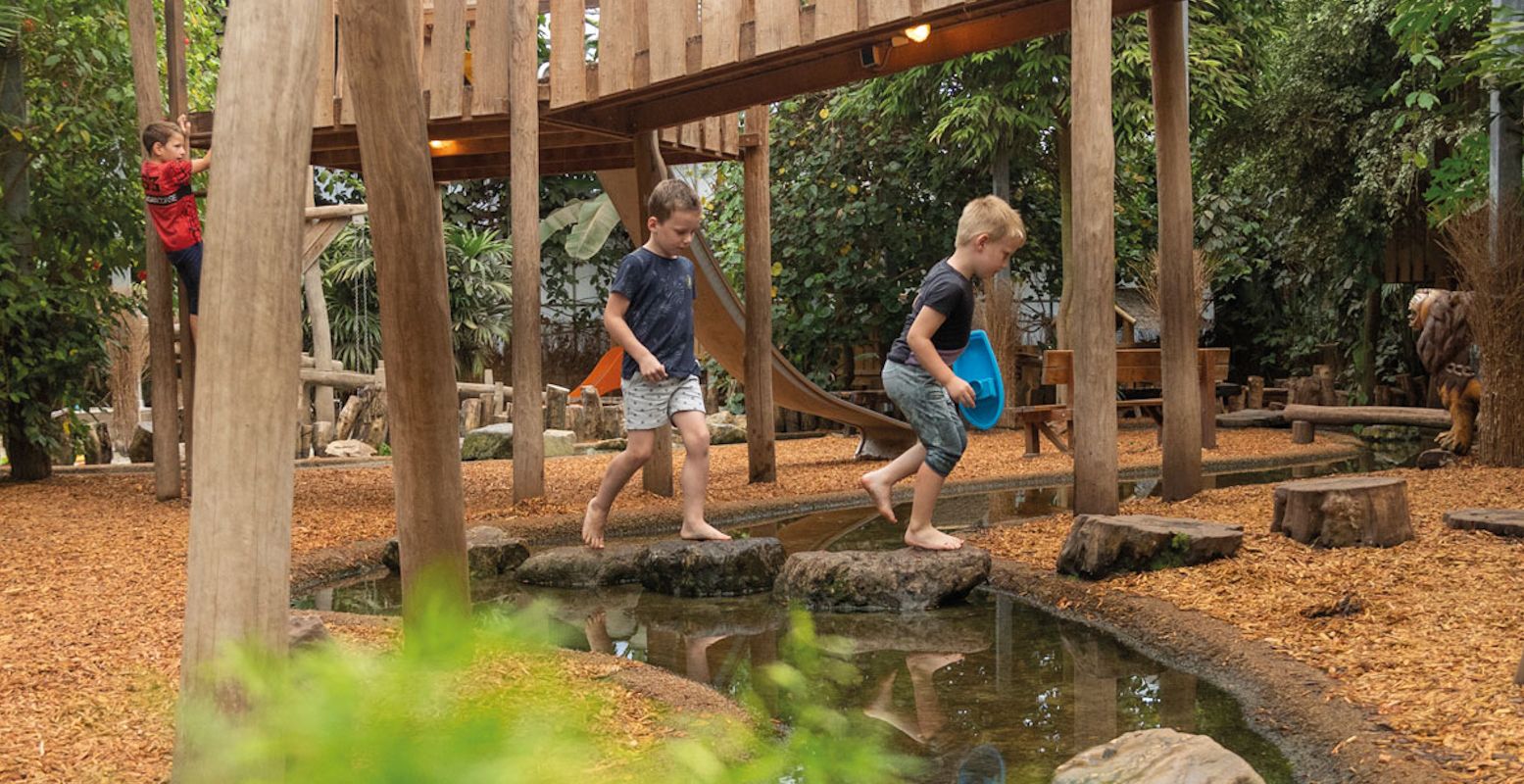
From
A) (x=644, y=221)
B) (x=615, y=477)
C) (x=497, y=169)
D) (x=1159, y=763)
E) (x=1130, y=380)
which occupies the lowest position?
(x=1159, y=763)

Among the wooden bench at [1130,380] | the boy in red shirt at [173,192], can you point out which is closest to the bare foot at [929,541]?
the boy in red shirt at [173,192]

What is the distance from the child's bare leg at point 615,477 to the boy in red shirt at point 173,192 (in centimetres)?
261

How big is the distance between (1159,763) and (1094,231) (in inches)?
148

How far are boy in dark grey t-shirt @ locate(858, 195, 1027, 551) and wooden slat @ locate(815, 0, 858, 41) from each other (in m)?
1.77

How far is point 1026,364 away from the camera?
16.7m

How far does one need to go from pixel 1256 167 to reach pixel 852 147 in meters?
5.13

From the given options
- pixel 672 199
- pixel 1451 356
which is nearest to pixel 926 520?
pixel 672 199

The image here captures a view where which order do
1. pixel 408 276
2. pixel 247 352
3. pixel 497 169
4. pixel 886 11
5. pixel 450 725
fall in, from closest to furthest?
pixel 450 725 < pixel 247 352 < pixel 408 276 < pixel 886 11 < pixel 497 169

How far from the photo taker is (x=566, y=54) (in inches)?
313

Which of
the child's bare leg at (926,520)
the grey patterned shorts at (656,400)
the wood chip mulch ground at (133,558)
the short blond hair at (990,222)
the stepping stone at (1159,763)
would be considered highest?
the short blond hair at (990,222)

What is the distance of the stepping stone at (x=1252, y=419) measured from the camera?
49.7 feet

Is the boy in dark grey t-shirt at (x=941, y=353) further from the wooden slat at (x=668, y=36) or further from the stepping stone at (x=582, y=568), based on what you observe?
the wooden slat at (x=668, y=36)

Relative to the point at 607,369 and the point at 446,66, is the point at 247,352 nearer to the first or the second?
the point at 446,66

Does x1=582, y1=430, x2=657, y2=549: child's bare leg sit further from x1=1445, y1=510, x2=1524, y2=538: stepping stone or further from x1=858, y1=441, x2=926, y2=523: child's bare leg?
x1=1445, y1=510, x2=1524, y2=538: stepping stone
